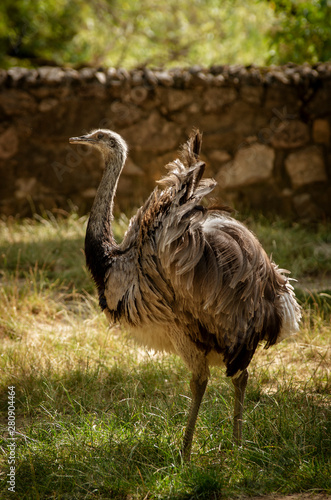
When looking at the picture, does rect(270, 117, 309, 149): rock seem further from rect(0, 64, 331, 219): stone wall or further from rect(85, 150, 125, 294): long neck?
rect(85, 150, 125, 294): long neck

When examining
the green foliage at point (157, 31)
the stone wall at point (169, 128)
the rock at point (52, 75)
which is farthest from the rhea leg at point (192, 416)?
the green foliage at point (157, 31)

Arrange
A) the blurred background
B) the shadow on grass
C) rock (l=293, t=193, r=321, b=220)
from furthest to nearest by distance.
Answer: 1. the blurred background
2. rock (l=293, t=193, r=321, b=220)
3. the shadow on grass

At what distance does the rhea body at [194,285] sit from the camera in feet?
9.19

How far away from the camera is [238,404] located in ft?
10.0

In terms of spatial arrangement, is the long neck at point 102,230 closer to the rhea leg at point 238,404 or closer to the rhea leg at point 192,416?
the rhea leg at point 192,416

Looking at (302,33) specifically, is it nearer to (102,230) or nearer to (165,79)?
(165,79)

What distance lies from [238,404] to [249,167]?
4095 millimetres

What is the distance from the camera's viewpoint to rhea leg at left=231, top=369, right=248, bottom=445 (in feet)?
9.78

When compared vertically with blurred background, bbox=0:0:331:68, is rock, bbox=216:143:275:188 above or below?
below

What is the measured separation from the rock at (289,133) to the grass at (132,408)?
1790 mm

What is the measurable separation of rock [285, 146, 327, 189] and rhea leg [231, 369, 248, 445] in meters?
4.03

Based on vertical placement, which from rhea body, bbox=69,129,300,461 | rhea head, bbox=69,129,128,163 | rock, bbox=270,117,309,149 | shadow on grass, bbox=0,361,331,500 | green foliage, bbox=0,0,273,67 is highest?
green foliage, bbox=0,0,273,67

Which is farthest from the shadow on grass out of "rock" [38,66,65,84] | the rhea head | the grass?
"rock" [38,66,65,84]

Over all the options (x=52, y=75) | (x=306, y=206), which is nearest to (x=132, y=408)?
(x=306, y=206)
